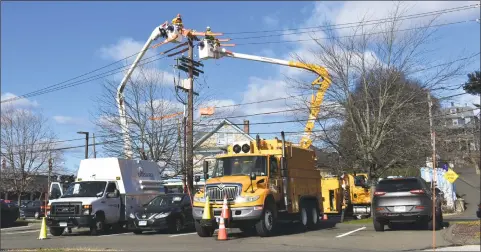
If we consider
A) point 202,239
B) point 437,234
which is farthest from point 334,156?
point 202,239

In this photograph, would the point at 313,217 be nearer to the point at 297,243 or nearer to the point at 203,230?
the point at 203,230

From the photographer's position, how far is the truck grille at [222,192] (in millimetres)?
14945

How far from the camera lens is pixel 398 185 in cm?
1602

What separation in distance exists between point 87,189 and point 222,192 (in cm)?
714

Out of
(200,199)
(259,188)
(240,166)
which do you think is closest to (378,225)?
(259,188)

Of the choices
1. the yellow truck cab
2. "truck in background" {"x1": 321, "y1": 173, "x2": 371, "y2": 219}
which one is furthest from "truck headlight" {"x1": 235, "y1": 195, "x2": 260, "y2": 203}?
"truck in background" {"x1": 321, "y1": 173, "x2": 371, "y2": 219}

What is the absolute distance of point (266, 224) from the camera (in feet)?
49.3

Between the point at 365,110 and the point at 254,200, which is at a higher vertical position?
the point at 365,110

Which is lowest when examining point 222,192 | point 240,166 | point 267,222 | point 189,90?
point 267,222

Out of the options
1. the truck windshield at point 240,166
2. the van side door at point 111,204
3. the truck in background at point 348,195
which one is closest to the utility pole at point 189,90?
the van side door at point 111,204

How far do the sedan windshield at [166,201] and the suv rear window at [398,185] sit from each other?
754 centimetres

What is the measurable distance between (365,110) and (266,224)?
8569 mm

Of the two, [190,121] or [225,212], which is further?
[190,121]

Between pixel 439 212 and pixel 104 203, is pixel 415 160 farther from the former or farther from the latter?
pixel 104 203
